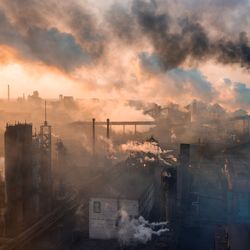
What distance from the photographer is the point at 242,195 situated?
93.5 feet

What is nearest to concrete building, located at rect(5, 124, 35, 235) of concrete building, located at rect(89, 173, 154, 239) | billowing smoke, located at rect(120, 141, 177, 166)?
concrete building, located at rect(89, 173, 154, 239)

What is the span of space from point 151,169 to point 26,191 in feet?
44.2

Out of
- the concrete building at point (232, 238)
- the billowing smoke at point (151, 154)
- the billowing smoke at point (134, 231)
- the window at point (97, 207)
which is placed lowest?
the billowing smoke at point (134, 231)

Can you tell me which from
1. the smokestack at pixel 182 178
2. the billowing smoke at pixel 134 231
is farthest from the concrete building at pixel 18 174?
the smokestack at pixel 182 178

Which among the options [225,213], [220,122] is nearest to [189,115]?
[220,122]

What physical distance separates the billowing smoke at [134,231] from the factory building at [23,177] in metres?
8.20

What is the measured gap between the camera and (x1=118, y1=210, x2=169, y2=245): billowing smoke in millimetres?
24594

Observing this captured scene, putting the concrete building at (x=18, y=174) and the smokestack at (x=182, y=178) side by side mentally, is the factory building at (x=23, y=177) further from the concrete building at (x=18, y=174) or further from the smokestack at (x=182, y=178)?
the smokestack at (x=182, y=178)

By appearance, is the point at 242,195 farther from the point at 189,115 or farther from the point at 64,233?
the point at 189,115

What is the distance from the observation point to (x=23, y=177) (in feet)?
93.5

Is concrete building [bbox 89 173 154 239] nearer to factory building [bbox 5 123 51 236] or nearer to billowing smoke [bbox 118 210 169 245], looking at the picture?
billowing smoke [bbox 118 210 169 245]

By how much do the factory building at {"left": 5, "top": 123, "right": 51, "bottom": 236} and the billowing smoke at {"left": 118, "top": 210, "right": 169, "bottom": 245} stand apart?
820 cm

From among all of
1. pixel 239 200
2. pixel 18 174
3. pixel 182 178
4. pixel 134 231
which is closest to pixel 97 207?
pixel 134 231

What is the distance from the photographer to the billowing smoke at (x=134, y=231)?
24594mm
